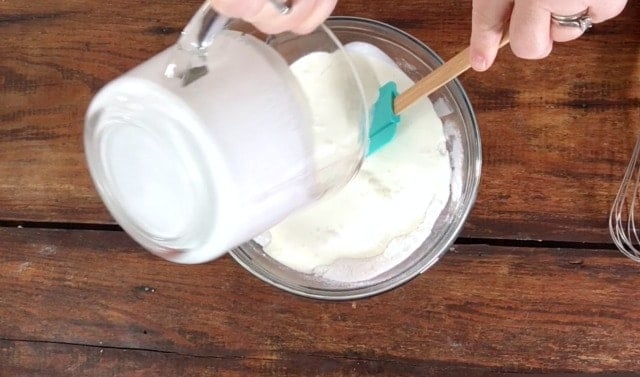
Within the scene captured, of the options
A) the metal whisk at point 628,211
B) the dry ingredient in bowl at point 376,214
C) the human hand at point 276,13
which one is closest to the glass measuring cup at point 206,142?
the human hand at point 276,13

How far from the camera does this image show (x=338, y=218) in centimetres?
56

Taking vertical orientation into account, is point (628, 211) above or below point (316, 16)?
below

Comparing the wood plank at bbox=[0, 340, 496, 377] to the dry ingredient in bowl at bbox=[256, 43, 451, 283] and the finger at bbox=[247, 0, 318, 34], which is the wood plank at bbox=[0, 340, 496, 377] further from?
the finger at bbox=[247, 0, 318, 34]

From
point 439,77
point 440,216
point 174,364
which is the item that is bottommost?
point 174,364

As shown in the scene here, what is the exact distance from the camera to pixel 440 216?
570 mm

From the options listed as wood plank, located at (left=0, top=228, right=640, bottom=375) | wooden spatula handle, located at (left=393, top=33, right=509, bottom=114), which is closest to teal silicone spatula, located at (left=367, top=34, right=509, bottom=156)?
wooden spatula handle, located at (left=393, top=33, right=509, bottom=114)

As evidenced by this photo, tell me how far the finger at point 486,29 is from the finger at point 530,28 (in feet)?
0.03

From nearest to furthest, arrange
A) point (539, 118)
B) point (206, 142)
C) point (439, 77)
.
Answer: point (206, 142)
point (439, 77)
point (539, 118)

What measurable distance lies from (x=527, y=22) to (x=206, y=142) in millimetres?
196

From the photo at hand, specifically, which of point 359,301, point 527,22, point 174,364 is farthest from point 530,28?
point 174,364

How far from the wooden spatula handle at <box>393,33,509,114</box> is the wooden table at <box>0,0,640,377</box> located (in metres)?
0.09

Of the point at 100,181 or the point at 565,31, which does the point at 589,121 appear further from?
the point at 100,181

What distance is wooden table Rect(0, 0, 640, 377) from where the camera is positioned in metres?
0.56

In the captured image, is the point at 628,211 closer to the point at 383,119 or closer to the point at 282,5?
the point at 383,119
